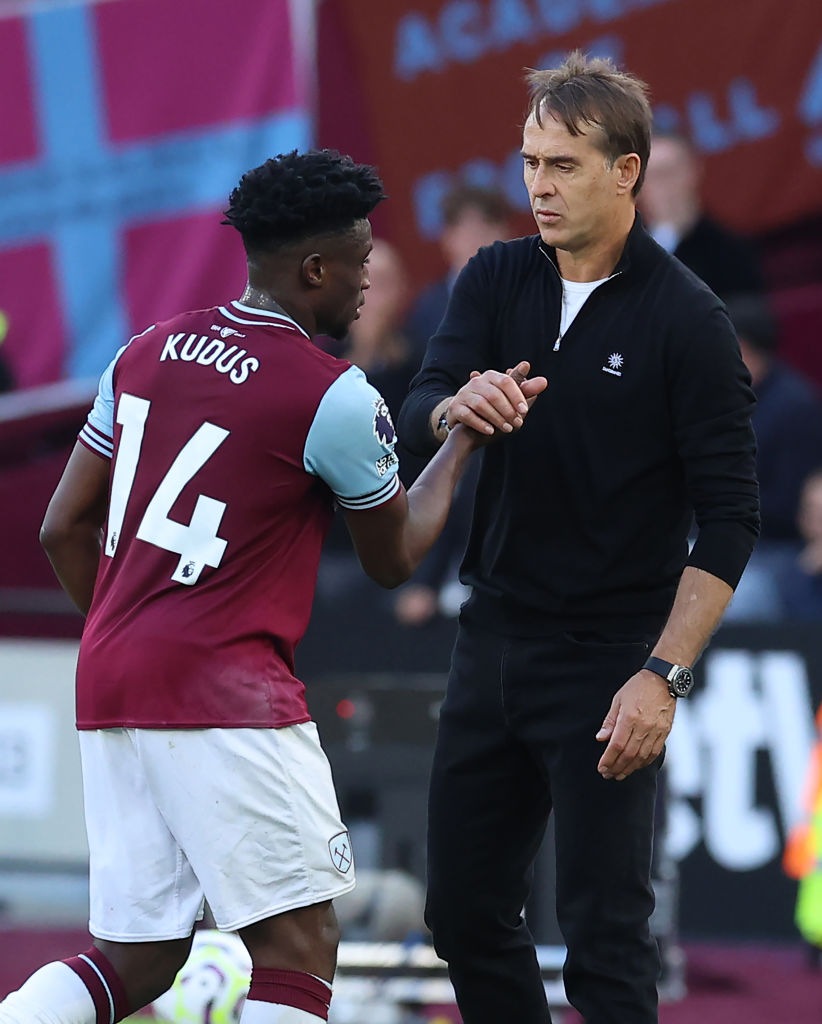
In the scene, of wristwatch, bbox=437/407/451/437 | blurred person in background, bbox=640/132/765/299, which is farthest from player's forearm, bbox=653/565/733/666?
blurred person in background, bbox=640/132/765/299

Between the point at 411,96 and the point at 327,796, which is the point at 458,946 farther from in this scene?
the point at 411,96

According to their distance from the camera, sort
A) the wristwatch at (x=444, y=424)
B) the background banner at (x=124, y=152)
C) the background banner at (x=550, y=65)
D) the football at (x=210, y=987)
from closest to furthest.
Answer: the wristwatch at (x=444, y=424) → the football at (x=210, y=987) → the background banner at (x=550, y=65) → the background banner at (x=124, y=152)

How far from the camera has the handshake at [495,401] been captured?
3641mm

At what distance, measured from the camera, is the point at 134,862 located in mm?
3605

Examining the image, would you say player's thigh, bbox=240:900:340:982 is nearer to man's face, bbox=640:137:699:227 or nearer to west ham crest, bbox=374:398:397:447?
west ham crest, bbox=374:398:397:447

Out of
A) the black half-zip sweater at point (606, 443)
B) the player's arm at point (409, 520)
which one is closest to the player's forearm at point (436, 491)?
the player's arm at point (409, 520)

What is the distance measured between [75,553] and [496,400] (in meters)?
1.03

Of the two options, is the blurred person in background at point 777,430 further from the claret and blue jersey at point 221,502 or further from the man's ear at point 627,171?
the claret and blue jersey at point 221,502

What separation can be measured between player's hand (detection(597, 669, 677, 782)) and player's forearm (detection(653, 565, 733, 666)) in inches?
2.7

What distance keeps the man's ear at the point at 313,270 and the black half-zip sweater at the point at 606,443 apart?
1.43 ft

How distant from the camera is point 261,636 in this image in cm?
361

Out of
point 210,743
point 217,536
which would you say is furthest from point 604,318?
point 210,743

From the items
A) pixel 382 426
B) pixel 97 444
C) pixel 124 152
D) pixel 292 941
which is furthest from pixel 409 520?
pixel 124 152

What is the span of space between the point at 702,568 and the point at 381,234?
19.0 ft
